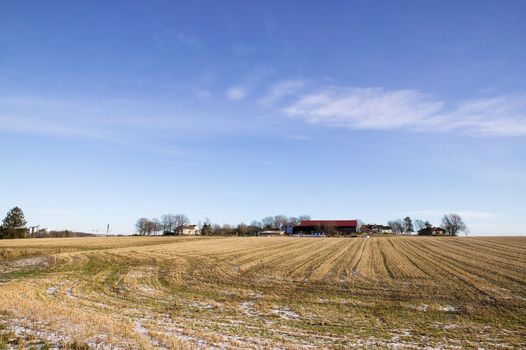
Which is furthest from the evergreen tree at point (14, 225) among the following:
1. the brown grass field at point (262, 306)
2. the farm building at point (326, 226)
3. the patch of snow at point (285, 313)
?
the farm building at point (326, 226)

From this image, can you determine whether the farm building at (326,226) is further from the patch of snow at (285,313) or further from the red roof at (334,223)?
the patch of snow at (285,313)

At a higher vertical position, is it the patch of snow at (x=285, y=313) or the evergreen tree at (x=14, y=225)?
the evergreen tree at (x=14, y=225)

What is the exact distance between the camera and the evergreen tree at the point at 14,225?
104 m

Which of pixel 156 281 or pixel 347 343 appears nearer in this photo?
pixel 347 343

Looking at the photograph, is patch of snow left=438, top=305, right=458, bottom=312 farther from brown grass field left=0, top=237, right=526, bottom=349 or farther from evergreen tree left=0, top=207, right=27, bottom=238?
evergreen tree left=0, top=207, right=27, bottom=238

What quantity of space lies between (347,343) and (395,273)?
19317 mm

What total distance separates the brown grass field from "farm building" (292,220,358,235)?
15012 centimetres

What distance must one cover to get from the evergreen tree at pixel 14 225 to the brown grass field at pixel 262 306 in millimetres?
82539

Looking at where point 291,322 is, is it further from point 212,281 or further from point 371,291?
point 212,281

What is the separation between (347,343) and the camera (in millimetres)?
13172

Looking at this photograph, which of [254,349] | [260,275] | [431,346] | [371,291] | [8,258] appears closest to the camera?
[254,349]

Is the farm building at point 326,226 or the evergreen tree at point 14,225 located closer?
the evergreen tree at point 14,225

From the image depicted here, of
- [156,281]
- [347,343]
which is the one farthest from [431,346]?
[156,281]

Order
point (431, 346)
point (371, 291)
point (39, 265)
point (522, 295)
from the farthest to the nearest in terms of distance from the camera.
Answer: point (39, 265) → point (371, 291) → point (522, 295) → point (431, 346)
